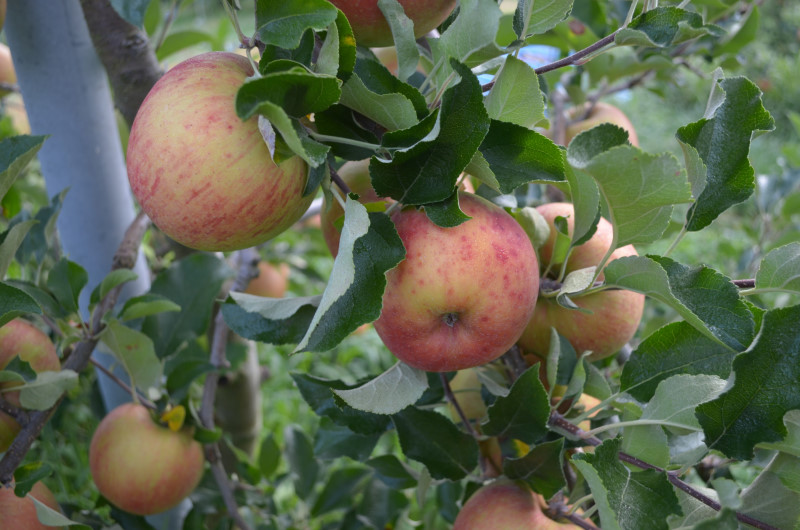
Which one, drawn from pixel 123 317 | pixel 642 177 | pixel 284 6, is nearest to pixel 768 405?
pixel 642 177

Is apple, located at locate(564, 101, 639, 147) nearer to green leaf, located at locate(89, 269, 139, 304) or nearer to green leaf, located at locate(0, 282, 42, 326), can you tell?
green leaf, located at locate(89, 269, 139, 304)

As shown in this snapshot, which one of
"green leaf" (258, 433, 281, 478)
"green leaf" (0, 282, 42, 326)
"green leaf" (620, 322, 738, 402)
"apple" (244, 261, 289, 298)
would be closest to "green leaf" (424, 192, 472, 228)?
"green leaf" (620, 322, 738, 402)

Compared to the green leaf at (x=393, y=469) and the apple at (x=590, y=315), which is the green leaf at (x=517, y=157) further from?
the green leaf at (x=393, y=469)

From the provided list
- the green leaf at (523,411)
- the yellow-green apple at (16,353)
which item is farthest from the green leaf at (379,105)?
the yellow-green apple at (16,353)

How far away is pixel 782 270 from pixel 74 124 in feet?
2.59

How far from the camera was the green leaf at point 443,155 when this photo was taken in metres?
0.44

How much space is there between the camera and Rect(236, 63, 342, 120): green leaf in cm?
39

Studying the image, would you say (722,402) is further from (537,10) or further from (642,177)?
(537,10)

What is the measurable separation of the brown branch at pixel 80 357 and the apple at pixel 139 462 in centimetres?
7

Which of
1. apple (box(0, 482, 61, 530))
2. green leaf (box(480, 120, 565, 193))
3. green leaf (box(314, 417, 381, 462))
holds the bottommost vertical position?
green leaf (box(314, 417, 381, 462))

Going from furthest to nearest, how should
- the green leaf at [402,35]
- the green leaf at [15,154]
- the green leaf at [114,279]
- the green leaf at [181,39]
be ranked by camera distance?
the green leaf at [181,39] < the green leaf at [114,279] < the green leaf at [15,154] < the green leaf at [402,35]

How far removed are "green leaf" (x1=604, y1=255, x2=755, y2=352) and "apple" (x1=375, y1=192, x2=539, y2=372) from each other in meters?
0.08

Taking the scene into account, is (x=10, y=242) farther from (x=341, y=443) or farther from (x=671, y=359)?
(x=671, y=359)

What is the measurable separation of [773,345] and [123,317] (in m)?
0.63
